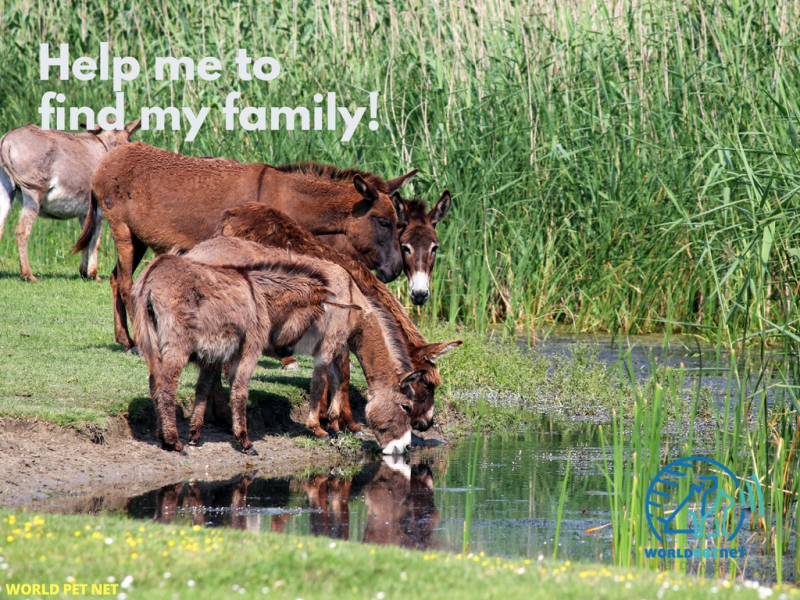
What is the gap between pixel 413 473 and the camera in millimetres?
8125

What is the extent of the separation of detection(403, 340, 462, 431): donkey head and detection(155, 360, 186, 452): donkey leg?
6.08ft

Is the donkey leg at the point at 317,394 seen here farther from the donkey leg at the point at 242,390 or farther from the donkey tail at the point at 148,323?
the donkey tail at the point at 148,323

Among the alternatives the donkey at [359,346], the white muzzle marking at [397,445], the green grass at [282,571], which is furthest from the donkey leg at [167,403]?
the green grass at [282,571]

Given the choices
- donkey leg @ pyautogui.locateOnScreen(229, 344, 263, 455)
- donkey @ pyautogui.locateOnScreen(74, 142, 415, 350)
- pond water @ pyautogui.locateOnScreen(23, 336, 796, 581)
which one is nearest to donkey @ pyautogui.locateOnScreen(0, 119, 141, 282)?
donkey @ pyautogui.locateOnScreen(74, 142, 415, 350)

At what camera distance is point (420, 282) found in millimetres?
10289

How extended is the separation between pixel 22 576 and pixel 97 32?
53.1 feet

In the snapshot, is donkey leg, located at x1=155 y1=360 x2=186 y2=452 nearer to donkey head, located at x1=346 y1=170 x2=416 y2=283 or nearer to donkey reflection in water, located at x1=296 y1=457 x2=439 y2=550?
donkey reflection in water, located at x1=296 y1=457 x2=439 y2=550

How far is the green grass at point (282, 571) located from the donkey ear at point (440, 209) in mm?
6049

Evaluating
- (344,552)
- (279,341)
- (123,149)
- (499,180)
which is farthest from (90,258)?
(344,552)

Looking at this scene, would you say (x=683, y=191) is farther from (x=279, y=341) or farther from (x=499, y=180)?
(x=279, y=341)

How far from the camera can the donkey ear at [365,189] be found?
10100 millimetres

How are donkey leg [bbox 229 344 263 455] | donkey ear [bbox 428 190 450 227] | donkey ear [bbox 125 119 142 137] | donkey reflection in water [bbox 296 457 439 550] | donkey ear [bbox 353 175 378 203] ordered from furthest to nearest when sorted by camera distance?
donkey ear [bbox 125 119 142 137] < donkey ear [bbox 428 190 450 227] < donkey ear [bbox 353 175 378 203] < donkey leg [bbox 229 344 263 455] < donkey reflection in water [bbox 296 457 439 550]

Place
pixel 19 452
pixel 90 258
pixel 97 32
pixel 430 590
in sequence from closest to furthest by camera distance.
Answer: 1. pixel 430 590
2. pixel 19 452
3. pixel 90 258
4. pixel 97 32

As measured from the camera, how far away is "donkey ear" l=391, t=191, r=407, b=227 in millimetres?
10430
